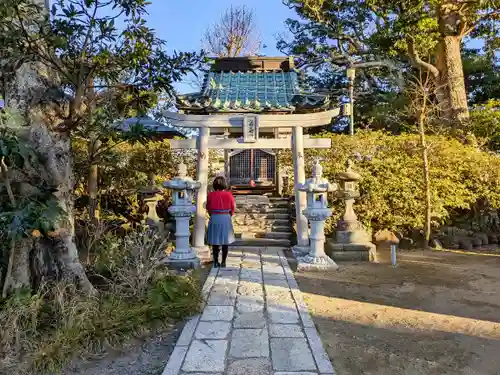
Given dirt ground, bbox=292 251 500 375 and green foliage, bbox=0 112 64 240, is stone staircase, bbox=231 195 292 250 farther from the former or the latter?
green foliage, bbox=0 112 64 240

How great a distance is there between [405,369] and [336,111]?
210 inches

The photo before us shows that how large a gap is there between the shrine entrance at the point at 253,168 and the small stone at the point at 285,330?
9070 millimetres

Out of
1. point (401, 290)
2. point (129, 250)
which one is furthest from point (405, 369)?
point (129, 250)

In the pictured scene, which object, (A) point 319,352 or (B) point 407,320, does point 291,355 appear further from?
(B) point 407,320

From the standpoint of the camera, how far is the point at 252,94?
830 cm

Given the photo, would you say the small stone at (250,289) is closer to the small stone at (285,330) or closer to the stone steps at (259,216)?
the small stone at (285,330)

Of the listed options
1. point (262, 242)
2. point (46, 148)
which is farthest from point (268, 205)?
point (46, 148)

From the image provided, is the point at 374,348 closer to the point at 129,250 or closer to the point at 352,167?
the point at 129,250

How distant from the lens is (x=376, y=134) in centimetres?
889

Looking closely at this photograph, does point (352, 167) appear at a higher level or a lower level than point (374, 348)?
higher

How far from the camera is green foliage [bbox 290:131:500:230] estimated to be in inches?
320

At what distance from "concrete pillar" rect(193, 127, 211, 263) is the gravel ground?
3.23m

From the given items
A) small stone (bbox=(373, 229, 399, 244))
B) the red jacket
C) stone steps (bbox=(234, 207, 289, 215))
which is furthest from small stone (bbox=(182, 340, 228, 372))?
stone steps (bbox=(234, 207, 289, 215))

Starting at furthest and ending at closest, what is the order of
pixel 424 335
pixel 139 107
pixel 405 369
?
pixel 139 107
pixel 424 335
pixel 405 369
